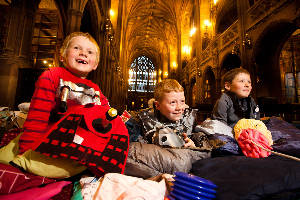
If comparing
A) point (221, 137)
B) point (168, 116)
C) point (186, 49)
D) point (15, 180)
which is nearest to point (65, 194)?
point (15, 180)

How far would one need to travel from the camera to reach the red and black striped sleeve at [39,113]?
984 millimetres

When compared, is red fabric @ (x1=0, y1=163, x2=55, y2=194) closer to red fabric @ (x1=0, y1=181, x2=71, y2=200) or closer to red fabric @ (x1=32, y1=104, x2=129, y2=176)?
red fabric @ (x1=0, y1=181, x2=71, y2=200)

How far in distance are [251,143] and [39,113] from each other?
1.65m

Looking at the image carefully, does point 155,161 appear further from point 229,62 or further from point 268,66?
point 229,62

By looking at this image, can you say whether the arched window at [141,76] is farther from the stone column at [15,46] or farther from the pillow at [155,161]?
the pillow at [155,161]

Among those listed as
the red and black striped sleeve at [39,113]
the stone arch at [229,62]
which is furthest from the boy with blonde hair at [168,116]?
the stone arch at [229,62]

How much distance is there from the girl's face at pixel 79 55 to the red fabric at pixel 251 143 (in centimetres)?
151

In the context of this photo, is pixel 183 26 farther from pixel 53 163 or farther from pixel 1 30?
pixel 53 163

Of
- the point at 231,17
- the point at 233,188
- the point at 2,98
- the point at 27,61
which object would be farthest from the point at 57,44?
the point at 231,17

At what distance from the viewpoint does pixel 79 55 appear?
1.33 m

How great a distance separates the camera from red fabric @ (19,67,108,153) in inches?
39.2

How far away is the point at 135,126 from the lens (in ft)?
5.34

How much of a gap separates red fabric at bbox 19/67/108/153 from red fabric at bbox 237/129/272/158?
4.84 ft

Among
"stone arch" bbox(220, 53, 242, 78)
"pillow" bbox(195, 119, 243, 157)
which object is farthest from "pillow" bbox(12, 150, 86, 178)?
"stone arch" bbox(220, 53, 242, 78)
